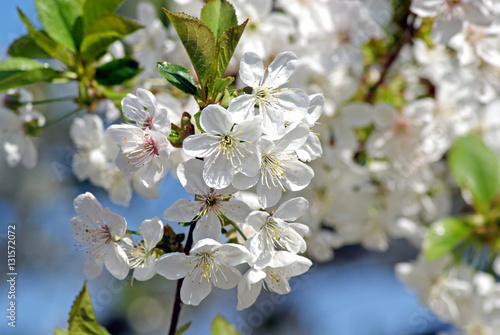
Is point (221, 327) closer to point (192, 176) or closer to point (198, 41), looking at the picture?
point (192, 176)

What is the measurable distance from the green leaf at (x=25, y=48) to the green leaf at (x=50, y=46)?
4 cm

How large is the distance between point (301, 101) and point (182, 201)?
0.77 ft

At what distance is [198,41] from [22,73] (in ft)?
1.50

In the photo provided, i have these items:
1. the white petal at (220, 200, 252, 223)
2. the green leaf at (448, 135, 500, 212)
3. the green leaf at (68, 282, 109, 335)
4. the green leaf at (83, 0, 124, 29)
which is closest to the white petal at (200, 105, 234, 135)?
the white petal at (220, 200, 252, 223)

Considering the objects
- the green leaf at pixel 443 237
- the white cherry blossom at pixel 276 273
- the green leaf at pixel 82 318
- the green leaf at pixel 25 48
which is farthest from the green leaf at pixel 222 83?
the green leaf at pixel 443 237

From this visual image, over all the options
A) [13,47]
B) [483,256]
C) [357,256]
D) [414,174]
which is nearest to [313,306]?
[357,256]

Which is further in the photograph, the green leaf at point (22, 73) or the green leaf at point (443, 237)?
the green leaf at point (443, 237)

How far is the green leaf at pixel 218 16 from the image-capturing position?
772 mm

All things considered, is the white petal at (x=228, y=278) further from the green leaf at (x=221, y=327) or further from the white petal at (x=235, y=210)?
the green leaf at (x=221, y=327)

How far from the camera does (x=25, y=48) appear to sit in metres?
1.05

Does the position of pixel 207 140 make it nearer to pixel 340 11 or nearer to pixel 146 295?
pixel 340 11

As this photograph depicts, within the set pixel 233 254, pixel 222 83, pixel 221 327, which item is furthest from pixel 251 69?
pixel 221 327

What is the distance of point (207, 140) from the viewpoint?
2.28ft

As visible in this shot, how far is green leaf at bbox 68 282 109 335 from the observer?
0.77 metres
